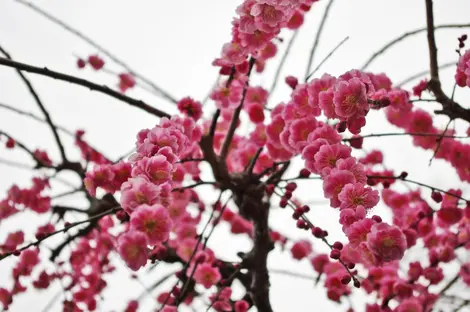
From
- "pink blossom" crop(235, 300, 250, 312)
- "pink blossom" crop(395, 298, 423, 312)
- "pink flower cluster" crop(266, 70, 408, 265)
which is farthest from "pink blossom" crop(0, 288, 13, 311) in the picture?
"pink blossom" crop(395, 298, 423, 312)

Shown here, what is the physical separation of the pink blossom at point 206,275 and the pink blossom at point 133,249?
5.52ft

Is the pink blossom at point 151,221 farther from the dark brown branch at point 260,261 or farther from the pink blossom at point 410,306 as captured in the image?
the pink blossom at point 410,306

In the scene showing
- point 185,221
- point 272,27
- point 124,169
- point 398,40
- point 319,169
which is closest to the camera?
point 319,169

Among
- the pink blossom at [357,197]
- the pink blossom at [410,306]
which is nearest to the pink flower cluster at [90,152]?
Answer: the pink blossom at [410,306]

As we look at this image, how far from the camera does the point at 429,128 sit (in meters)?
3.62

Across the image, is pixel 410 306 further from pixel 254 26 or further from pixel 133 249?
pixel 133 249

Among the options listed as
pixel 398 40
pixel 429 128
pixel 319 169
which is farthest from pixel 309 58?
pixel 319 169

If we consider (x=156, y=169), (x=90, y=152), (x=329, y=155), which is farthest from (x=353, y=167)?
(x=90, y=152)

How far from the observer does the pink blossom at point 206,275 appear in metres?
2.96

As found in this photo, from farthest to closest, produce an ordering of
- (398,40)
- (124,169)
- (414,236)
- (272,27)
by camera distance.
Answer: (398,40)
(414,236)
(272,27)
(124,169)

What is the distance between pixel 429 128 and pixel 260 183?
1.74 meters

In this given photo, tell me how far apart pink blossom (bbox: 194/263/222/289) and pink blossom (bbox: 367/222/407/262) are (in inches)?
67.2

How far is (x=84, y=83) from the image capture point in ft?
7.13

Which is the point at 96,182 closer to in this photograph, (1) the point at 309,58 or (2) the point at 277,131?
(2) the point at 277,131
